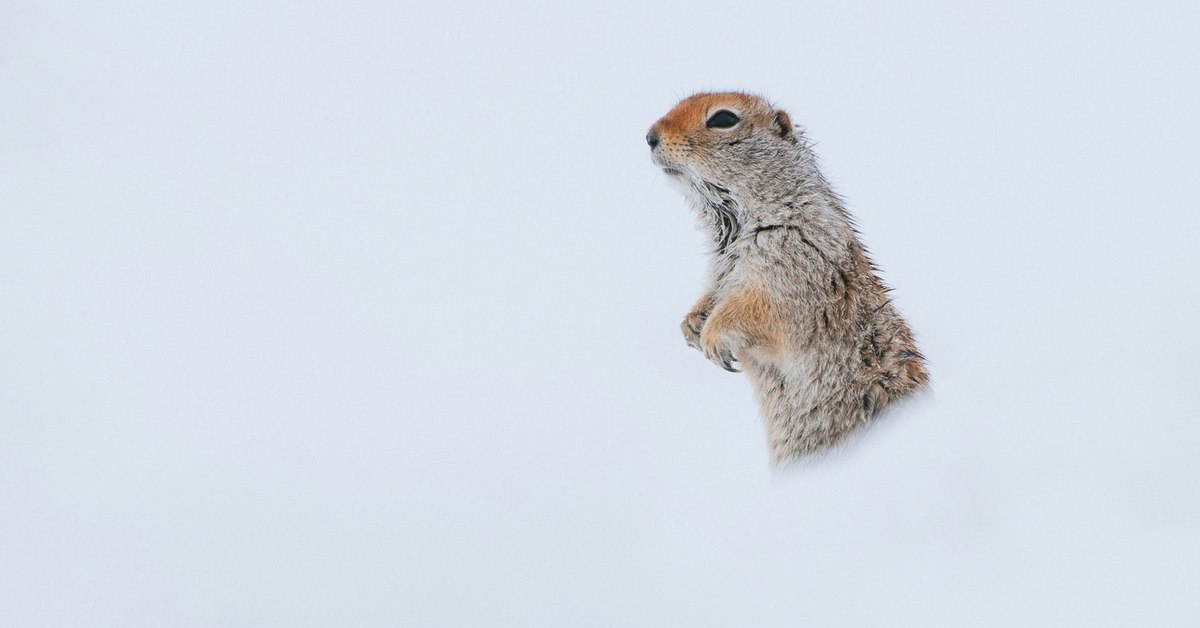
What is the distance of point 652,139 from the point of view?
4039 mm

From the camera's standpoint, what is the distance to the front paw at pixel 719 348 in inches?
147

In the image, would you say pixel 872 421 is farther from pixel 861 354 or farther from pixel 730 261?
pixel 730 261

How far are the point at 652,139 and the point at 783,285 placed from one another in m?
0.72

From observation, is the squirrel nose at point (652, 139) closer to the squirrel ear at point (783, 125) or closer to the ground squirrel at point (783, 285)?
the ground squirrel at point (783, 285)

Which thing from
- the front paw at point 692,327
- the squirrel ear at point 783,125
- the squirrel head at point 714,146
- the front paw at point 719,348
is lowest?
the front paw at point 719,348

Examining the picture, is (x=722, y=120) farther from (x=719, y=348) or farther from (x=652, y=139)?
(x=719, y=348)

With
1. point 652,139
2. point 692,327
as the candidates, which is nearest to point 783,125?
point 652,139

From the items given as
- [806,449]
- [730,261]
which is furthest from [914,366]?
[730,261]

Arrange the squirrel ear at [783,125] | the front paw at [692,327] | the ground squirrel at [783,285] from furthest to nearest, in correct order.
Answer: the squirrel ear at [783,125] → the front paw at [692,327] → the ground squirrel at [783,285]

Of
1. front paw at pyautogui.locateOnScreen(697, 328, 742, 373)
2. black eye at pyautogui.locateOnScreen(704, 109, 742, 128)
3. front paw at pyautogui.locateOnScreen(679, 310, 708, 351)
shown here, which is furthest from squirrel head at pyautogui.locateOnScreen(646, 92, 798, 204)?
front paw at pyautogui.locateOnScreen(697, 328, 742, 373)

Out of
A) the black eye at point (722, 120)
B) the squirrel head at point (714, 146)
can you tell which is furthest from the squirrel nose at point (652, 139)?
the black eye at point (722, 120)

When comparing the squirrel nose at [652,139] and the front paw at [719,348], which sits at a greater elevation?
the squirrel nose at [652,139]

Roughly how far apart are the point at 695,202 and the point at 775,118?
0.46 m

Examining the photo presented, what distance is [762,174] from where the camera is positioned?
4082 millimetres
